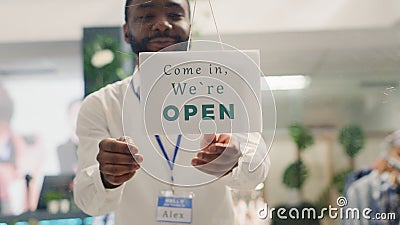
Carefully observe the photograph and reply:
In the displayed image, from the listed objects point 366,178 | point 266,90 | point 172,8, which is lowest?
point 366,178

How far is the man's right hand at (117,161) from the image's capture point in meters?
0.63

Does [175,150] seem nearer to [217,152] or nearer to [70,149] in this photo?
[217,152]

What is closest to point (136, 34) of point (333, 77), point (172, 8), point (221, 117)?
point (172, 8)

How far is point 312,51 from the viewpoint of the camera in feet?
2.52

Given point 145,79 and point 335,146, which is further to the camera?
point 335,146

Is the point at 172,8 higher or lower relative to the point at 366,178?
higher

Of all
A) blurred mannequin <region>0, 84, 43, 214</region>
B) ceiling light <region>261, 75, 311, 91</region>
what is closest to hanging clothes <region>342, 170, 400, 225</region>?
ceiling light <region>261, 75, 311, 91</region>

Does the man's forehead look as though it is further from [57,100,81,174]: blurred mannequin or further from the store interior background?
[57,100,81,174]: blurred mannequin

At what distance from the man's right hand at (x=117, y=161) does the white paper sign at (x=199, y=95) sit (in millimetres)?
34

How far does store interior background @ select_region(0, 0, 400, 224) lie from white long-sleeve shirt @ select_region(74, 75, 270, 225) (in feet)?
0.18

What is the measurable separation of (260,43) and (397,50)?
0.20 metres

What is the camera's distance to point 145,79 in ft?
2.06

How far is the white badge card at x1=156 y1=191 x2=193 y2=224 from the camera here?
0.67 metres

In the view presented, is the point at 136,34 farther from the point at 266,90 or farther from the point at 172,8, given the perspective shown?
the point at 266,90
